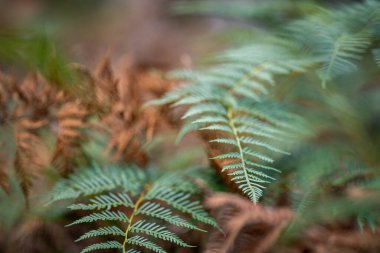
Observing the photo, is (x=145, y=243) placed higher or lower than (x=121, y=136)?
lower

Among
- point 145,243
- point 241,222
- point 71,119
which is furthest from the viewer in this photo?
point 71,119

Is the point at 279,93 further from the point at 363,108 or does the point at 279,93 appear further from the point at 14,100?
the point at 14,100

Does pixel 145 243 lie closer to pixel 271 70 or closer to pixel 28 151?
pixel 28 151

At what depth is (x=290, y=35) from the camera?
1.69 meters

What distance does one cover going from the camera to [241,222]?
134cm

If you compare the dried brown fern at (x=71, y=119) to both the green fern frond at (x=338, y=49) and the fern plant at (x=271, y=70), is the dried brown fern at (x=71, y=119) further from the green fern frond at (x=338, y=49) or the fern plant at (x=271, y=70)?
the green fern frond at (x=338, y=49)

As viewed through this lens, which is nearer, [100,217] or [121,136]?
[100,217]

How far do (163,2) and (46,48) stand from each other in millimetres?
3510

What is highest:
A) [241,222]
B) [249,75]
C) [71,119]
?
[249,75]

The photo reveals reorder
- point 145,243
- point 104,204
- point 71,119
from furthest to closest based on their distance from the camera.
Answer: point 71,119 < point 104,204 < point 145,243

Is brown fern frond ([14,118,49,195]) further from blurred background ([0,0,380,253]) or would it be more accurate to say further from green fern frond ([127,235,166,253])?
green fern frond ([127,235,166,253])

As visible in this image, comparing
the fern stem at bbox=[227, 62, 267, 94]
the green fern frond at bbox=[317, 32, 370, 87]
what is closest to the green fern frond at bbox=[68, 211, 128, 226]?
the fern stem at bbox=[227, 62, 267, 94]

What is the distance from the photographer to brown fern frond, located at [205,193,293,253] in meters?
1.33

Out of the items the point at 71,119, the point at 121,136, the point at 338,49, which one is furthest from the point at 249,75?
the point at 71,119
